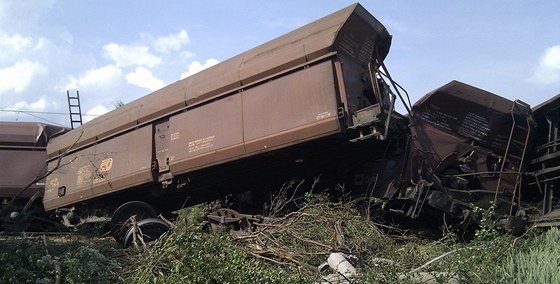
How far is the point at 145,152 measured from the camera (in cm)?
944

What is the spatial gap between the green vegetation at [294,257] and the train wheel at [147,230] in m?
0.61

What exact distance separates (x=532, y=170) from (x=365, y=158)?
2919 mm

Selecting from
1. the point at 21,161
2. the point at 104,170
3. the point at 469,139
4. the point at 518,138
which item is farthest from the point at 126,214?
the point at 518,138

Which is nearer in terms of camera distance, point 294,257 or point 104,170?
point 294,257

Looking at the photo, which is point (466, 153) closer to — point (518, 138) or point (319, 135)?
point (518, 138)

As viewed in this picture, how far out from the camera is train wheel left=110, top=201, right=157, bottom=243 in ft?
30.0

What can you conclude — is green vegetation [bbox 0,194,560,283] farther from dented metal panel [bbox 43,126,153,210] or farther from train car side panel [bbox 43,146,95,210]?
train car side panel [bbox 43,146,95,210]

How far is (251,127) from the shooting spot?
7938mm

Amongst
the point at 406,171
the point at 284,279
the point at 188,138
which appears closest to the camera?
the point at 284,279

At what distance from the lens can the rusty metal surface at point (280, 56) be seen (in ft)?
24.5

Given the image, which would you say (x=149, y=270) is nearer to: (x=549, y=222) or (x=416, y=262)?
(x=416, y=262)

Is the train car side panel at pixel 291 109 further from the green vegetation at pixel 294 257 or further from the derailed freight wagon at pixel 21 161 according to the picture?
the derailed freight wagon at pixel 21 161

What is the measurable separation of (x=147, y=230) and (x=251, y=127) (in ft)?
8.01

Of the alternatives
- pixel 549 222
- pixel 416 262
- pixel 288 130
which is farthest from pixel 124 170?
A: pixel 549 222
